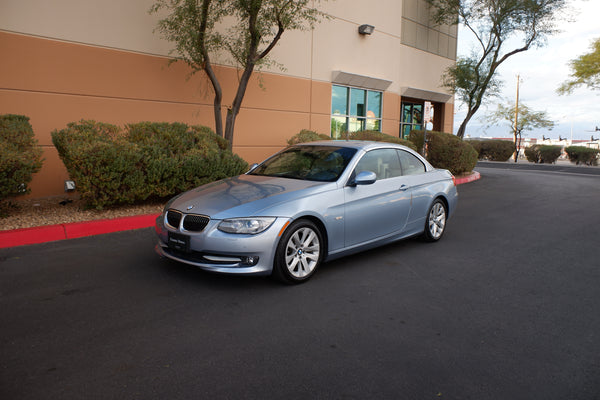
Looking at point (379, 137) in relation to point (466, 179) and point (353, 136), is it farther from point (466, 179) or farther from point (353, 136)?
point (466, 179)

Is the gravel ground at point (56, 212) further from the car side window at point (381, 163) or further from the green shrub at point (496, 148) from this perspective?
the green shrub at point (496, 148)

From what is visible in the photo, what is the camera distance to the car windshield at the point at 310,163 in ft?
17.8

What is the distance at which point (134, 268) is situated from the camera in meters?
5.21

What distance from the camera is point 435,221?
6.67 m

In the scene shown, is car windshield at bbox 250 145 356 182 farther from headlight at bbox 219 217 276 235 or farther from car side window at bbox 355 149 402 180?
headlight at bbox 219 217 276 235

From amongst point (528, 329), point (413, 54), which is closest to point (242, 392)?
point (528, 329)

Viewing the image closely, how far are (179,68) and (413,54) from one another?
12756mm

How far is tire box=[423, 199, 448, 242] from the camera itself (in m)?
6.53

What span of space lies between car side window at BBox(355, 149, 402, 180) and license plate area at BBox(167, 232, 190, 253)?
2.21 m

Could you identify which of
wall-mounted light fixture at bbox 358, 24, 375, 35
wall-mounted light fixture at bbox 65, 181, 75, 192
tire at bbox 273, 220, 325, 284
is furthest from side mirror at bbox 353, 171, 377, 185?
wall-mounted light fixture at bbox 358, 24, 375, 35

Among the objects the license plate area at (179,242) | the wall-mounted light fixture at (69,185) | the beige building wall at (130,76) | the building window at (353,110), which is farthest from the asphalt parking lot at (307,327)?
the building window at (353,110)

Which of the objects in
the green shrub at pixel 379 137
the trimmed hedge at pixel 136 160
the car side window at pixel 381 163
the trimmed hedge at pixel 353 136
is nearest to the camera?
the car side window at pixel 381 163

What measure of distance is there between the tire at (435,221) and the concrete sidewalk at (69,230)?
450 centimetres

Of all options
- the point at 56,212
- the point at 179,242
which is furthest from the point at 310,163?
the point at 56,212
